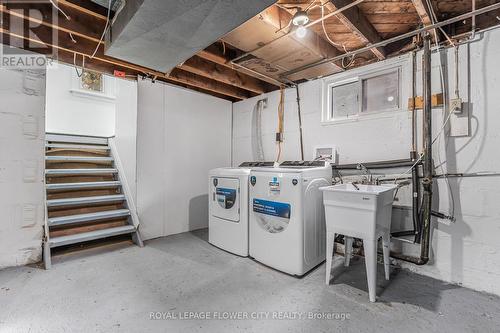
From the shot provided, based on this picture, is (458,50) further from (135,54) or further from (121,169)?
(121,169)

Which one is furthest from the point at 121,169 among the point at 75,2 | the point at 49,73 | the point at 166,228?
the point at 49,73

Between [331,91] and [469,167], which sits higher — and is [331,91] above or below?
above

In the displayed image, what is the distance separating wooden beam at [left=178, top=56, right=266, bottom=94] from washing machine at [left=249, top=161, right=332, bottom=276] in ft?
4.89

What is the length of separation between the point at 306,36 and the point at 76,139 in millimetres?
4119

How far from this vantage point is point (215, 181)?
3.12 meters

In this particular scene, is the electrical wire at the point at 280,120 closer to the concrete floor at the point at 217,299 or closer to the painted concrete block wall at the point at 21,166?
the concrete floor at the point at 217,299

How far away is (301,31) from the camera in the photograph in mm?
2113

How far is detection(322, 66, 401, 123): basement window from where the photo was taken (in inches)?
104

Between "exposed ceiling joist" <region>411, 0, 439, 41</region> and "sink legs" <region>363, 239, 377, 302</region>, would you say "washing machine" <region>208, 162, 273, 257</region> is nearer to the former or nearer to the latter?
"sink legs" <region>363, 239, 377, 302</region>

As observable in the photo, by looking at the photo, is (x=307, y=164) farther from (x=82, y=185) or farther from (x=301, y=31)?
(x=82, y=185)

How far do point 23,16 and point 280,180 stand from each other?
2.79 m

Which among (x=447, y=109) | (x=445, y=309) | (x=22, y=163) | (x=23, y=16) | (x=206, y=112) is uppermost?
(x=23, y=16)

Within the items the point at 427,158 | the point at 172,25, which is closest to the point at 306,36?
the point at 172,25

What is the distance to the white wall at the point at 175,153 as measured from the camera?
3365 millimetres
